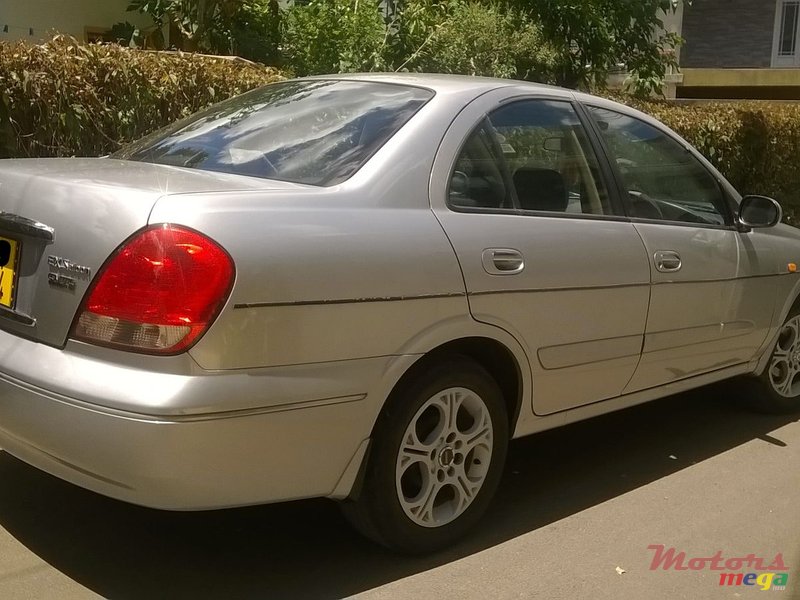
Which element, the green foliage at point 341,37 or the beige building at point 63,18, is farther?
the beige building at point 63,18

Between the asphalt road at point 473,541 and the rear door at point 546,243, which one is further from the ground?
the rear door at point 546,243

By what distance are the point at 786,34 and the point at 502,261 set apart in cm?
2046

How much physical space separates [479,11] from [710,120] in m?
2.82

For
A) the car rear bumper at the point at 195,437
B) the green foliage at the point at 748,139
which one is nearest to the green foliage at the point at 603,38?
the green foliage at the point at 748,139

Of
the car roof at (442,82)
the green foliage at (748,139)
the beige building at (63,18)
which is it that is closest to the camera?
the car roof at (442,82)

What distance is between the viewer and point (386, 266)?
3213 mm

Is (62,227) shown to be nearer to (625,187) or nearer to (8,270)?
(8,270)

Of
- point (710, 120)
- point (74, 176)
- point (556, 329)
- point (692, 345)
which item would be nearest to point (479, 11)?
point (710, 120)

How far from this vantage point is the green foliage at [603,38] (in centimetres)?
962

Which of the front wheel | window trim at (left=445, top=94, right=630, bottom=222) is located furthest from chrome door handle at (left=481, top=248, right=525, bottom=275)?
the front wheel

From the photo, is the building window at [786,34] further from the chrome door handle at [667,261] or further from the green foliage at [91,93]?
the chrome door handle at [667,261]

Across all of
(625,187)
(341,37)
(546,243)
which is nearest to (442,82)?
(546,243)

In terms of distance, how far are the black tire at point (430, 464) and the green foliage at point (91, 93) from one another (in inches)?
125

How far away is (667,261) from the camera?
440cm
